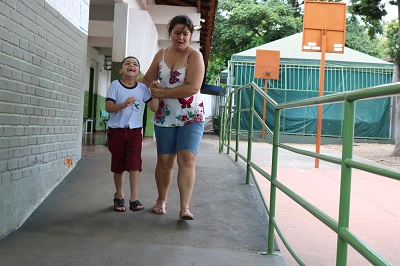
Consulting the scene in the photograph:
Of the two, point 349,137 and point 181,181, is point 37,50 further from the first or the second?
point 349,137

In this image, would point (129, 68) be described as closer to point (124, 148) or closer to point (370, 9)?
point (124, 148)

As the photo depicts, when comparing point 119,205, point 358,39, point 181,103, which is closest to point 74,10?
point 181,103

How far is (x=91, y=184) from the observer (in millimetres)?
4469

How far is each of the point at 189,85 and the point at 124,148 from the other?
2.58 feet

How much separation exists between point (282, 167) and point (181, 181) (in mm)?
5867

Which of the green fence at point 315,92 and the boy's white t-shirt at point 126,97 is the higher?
the green fence at point 315,92

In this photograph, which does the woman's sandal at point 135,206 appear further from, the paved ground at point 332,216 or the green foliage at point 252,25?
the green foliage at point 252,25

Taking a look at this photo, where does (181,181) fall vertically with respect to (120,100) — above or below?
below

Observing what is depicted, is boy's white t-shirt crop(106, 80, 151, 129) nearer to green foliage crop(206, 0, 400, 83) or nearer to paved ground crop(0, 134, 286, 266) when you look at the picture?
paved ground crop(0, 134, 286, 266)

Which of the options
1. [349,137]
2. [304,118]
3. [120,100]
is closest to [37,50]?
[120,100]

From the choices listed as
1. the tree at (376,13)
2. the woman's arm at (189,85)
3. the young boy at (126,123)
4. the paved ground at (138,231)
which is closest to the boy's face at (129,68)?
the young boy at (126,123)

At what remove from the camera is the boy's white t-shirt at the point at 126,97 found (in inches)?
143

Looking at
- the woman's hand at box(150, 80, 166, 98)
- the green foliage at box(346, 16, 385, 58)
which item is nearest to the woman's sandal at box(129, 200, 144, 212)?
the woman's hand at box(150, 80, 166, 98)

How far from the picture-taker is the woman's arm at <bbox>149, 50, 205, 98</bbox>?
3.34 metres
